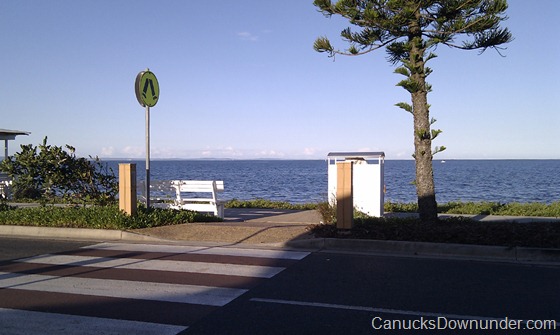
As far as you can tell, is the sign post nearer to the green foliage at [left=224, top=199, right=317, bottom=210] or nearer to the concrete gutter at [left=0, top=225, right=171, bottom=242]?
the concrete gutter at [left=0, top=225, right=171, bottom=242]

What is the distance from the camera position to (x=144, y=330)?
523 centimetres

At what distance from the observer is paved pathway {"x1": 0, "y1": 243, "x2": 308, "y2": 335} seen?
5527 mm

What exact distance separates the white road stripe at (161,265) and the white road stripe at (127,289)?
91 centimetres

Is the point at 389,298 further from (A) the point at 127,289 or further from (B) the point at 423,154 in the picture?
(B) the point at 423,154

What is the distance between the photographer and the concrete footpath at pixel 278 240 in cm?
893

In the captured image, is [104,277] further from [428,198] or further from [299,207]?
[299,207]

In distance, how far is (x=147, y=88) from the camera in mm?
12320

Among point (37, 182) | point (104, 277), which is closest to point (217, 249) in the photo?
point (104, 277)

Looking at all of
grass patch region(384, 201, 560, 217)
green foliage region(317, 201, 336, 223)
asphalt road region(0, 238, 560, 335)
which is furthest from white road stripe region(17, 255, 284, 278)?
grass patch region(384, 201, 560, 217)

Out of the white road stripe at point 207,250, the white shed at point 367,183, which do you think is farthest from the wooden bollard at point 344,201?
the white shed at point 367,183

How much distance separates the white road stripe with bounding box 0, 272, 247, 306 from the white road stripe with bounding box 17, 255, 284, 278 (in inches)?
35.7

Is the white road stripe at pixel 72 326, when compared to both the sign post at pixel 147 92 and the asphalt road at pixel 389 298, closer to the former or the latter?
the asphalt road at pixel 389 298

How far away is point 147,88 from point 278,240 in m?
5.06

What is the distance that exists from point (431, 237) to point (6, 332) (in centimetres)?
726
